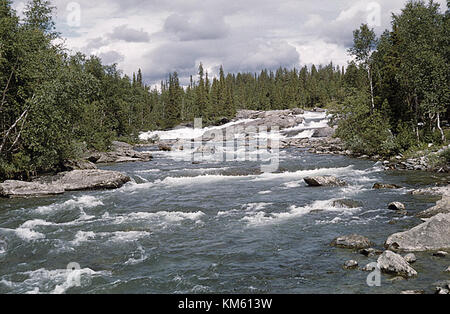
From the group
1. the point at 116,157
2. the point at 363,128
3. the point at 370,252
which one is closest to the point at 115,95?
the point at 116,157

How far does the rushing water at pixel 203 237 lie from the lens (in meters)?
9.38

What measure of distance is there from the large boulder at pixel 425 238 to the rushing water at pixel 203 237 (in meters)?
0.65

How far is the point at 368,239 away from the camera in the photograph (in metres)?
11.8

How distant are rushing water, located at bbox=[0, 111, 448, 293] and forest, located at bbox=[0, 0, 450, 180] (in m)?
5.62

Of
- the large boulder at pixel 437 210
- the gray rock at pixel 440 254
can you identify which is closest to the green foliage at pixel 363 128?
the large boulder at pixel 437 210

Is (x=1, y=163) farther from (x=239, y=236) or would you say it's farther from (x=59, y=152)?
(x=239, y=236)

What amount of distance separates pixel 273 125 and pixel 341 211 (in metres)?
60.5

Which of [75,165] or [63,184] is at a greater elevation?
[75,165]

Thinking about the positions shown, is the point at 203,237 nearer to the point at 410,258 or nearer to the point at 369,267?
the point at 369,267

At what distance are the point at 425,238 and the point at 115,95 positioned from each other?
49.2 m

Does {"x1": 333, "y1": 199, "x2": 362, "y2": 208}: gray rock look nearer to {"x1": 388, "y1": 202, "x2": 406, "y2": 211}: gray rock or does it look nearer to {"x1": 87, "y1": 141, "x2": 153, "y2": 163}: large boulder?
{"x1": 388, "y1": 202, "x2": 406, "y2": 211}: gray rock

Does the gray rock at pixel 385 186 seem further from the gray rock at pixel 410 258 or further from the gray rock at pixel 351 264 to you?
the gray rock at pixel 351 264

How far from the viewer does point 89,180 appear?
2350 cm

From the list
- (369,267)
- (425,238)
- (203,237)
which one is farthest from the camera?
(203,237)
